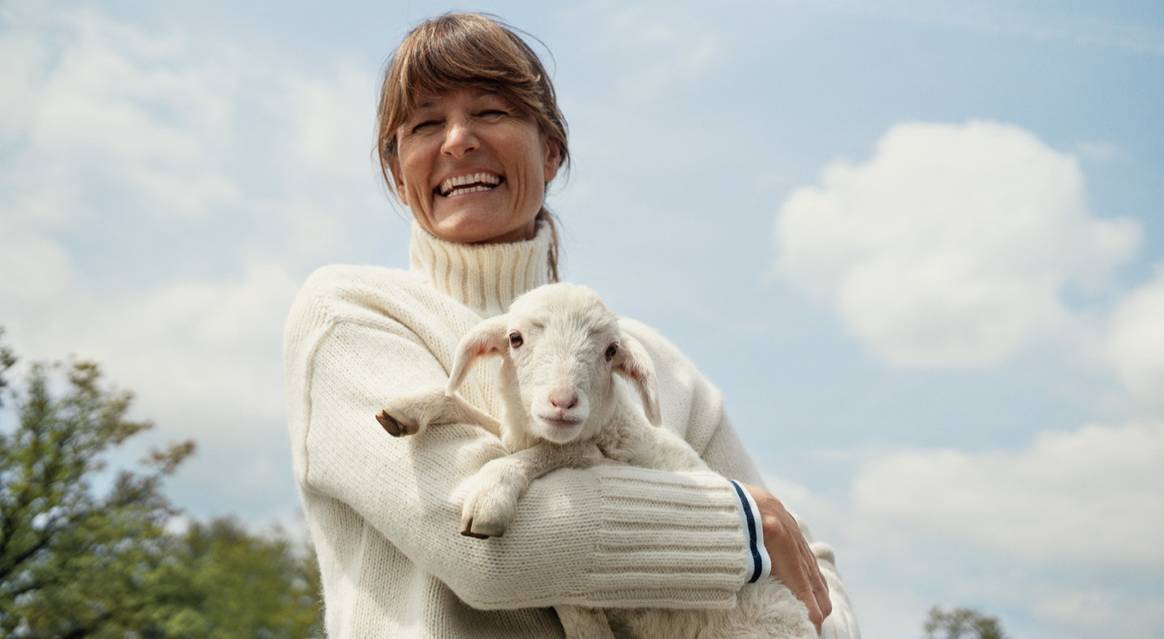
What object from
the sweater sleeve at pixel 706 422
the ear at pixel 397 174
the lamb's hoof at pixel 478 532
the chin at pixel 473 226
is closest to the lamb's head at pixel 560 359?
the lamb's hoof at pixel 478 532

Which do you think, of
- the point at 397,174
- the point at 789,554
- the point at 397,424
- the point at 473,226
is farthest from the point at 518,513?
the point at 397,174

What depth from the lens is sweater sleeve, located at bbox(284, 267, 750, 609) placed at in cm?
290

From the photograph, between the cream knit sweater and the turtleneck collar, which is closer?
the cream knit sweater

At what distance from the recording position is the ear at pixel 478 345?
3223 millimetres

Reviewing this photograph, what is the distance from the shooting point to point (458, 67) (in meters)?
4.10

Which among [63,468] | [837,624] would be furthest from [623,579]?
[63,468]

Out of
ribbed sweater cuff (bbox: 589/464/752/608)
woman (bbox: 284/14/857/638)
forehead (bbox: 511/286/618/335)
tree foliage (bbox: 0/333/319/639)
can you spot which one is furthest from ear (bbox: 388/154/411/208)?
tree foliage (bbox: 0/333/319/639)

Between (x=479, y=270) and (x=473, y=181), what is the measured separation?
1.27 feet

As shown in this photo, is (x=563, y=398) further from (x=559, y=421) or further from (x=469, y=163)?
(x=469, y=163)

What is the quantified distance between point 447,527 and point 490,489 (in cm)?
18

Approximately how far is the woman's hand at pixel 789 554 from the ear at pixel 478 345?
1015 mm

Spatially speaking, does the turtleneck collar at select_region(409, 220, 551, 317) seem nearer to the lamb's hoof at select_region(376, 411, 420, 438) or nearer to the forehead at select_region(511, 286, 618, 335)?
the forehead at select_region(511, 286, 618, 335)

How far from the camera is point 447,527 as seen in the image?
2.93 m

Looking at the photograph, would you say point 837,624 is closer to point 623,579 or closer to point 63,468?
point 623,579
